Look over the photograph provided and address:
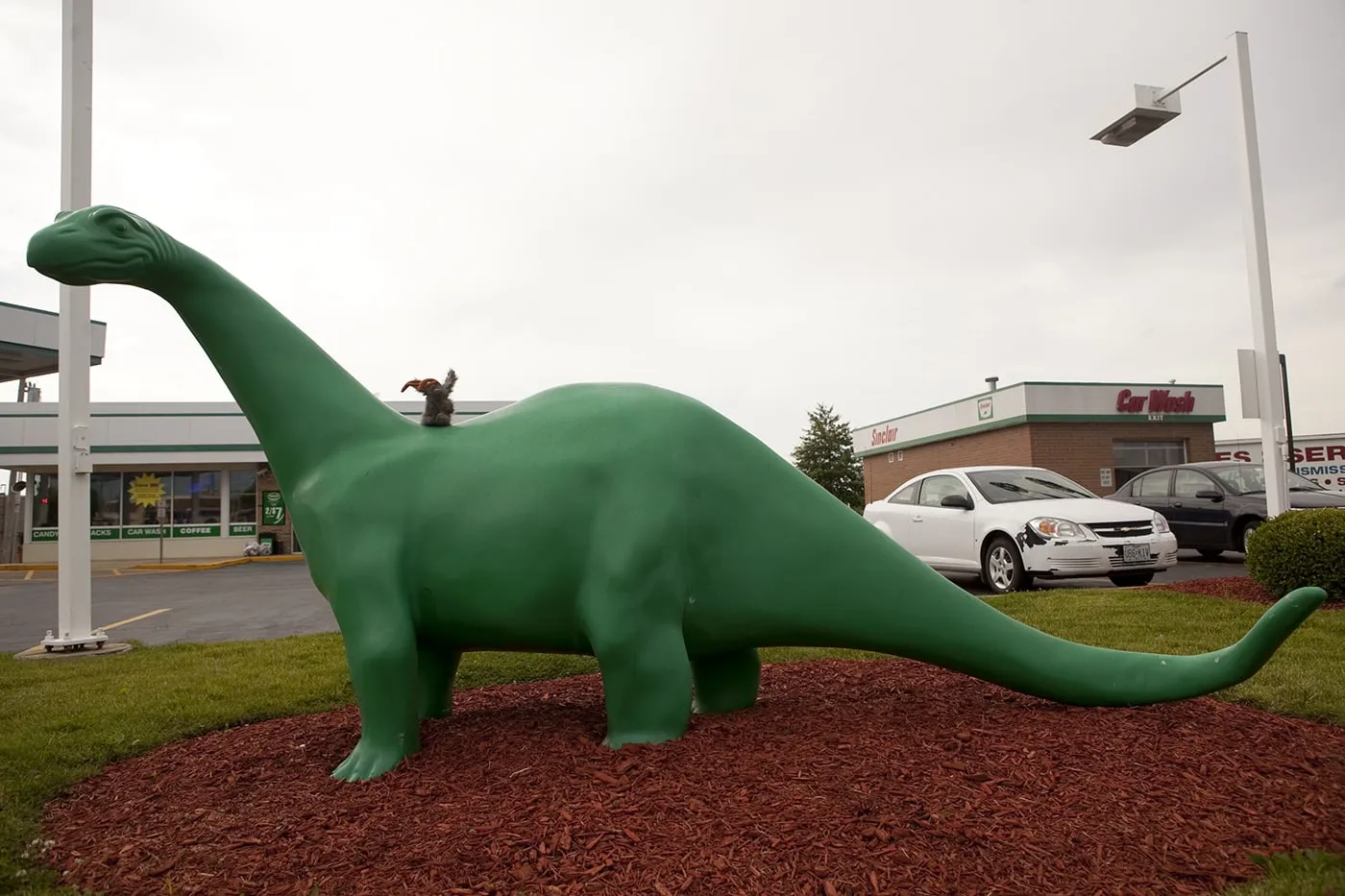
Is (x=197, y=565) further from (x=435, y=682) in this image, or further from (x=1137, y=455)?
(x=1137, y=455)

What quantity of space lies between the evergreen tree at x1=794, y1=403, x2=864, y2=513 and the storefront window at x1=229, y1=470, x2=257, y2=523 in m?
23.3

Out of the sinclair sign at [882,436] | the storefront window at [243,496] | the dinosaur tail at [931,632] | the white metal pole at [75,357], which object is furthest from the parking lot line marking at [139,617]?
the sinclair sign at [882,436]

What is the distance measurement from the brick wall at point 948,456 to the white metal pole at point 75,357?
71.6ft

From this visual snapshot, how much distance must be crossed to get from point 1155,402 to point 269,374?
87.2ft

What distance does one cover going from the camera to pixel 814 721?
11.5 ft

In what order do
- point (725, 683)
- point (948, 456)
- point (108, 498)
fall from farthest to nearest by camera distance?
point (948, 456), point (108, 498), point (725, 683)

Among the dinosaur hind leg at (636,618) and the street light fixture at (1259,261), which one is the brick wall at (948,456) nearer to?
the street light fixture at (1259,261)

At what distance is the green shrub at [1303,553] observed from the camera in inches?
279

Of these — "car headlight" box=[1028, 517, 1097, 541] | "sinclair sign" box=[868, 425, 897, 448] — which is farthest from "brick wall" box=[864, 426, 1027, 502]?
"car headlight" box=[1028, 517, 1097, 541]

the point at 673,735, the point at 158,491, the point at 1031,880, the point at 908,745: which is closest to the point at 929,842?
the point at 1031,880

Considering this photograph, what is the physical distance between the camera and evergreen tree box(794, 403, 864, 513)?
4150 centimetres

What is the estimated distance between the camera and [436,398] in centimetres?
361

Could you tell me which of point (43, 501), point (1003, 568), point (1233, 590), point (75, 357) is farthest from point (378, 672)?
point (43, 501)

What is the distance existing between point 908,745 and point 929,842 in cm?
75
